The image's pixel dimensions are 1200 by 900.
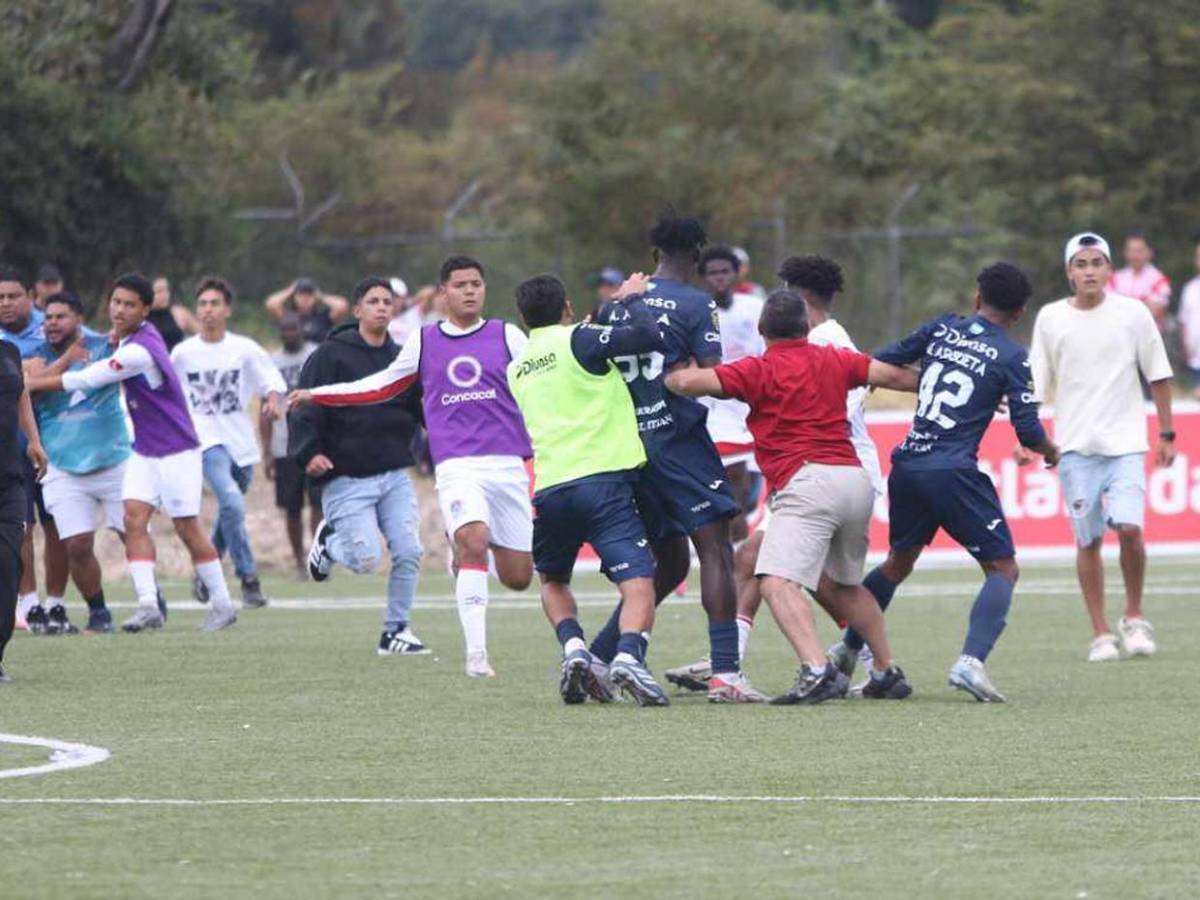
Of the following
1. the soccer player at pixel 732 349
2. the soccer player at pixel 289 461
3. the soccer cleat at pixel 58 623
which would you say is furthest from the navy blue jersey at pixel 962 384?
the soccer player at pixel 289 461

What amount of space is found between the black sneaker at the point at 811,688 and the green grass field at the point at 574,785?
97 mm

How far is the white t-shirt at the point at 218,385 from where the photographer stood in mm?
18547

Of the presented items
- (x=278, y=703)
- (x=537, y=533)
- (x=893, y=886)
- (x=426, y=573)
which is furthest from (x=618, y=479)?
(x=426, y=573)

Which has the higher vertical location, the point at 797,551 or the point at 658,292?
the point at 658,292

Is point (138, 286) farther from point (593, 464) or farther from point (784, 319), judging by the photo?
point (784, 319)

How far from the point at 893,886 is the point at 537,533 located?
16.3 feet

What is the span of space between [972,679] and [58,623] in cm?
692

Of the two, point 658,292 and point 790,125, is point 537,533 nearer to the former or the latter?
point 658,292

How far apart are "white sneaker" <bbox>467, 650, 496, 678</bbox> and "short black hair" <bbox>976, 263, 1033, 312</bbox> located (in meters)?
3.09

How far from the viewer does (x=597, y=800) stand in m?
8.63

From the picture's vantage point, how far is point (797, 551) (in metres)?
11.4

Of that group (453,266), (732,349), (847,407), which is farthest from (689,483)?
(732,349)

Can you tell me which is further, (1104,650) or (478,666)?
(1104,650)

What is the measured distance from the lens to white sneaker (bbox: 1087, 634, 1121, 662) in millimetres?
14195
